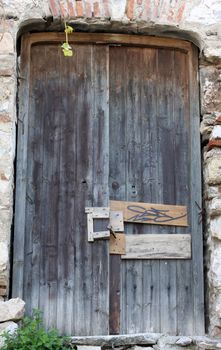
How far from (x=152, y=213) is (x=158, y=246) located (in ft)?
0.83

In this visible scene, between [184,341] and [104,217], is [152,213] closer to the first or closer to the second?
[104,217]

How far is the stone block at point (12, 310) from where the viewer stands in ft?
13.1

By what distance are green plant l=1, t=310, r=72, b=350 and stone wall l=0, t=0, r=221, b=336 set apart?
77cm

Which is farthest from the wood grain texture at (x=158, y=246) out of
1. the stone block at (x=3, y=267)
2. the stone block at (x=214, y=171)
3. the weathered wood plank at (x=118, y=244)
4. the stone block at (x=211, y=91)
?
the stone block at (x=211, y=91)

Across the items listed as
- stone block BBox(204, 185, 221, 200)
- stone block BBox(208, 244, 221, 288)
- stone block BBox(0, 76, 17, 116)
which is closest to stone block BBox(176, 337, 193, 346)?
stone block BBox(208, 244, 221, 288)

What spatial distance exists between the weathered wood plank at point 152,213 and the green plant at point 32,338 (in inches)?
39.8

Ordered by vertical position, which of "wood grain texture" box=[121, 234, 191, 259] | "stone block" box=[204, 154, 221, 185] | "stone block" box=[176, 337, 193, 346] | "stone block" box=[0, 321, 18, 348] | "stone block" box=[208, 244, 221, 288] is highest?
"stone block" box=[204, 154, 221, 185]

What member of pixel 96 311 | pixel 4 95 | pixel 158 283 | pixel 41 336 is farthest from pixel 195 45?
pixel 41 336

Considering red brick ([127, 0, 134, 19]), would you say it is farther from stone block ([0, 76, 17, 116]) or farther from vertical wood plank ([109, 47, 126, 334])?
stone block ([0, 76, 17, 116])

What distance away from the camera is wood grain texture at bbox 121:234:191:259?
14.6 ft

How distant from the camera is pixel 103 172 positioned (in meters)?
4.53

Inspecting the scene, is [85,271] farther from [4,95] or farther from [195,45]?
[195,45]

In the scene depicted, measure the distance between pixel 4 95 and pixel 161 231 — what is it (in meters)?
1.54

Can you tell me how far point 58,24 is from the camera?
4570 millimetres
